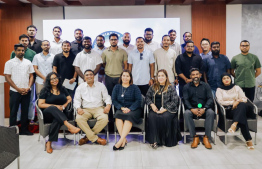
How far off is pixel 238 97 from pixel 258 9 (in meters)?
3.39

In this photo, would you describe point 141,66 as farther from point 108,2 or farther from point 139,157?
point 108,2

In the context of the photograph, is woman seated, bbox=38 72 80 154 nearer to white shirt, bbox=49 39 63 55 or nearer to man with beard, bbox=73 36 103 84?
man with beard, bbox=73 36 103 84

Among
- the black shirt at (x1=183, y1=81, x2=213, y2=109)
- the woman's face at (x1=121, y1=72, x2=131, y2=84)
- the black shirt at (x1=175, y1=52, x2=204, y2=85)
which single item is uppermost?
the black shirt at (x1=175, y1=52, x2=204, y2=85)

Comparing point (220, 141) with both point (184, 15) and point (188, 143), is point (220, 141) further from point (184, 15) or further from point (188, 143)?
point (184, 15)

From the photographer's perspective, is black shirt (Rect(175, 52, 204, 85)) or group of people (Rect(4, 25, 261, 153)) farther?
black shirt (Rect(175, 52, 204, 85))

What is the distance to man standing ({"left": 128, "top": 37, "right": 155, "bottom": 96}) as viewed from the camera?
5.27m

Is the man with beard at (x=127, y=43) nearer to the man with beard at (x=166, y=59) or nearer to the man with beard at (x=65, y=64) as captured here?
the man with beard at (x=166, y=59)

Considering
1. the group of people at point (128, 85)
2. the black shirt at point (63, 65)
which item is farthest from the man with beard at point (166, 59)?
the black shirt at point (63, 65)

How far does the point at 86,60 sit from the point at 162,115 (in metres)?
1.94

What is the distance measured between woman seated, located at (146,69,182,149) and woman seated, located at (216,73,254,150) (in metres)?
0.83

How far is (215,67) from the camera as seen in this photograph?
529cm

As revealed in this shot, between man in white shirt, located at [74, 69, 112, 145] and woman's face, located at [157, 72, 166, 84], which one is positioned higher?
woman's face, located at [157, 72, 166, 84]

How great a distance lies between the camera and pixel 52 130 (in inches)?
165

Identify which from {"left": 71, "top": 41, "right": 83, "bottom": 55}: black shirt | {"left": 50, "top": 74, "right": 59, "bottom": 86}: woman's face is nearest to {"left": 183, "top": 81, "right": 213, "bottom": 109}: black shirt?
{"left": 50, "top": 74, "right": 59, "bottom": 86}: woman's face
